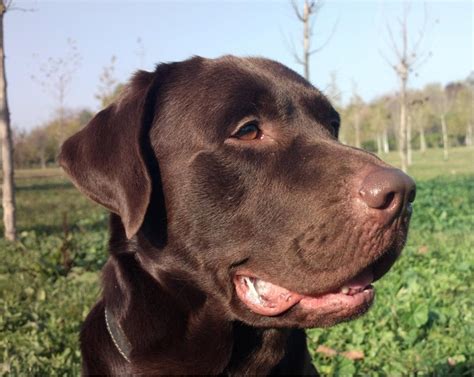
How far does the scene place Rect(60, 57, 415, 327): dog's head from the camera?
2.13 m

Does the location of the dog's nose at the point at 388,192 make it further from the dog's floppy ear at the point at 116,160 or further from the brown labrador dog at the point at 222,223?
the dog's floppy ear at the point at 116,160

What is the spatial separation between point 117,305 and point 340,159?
1.25 m

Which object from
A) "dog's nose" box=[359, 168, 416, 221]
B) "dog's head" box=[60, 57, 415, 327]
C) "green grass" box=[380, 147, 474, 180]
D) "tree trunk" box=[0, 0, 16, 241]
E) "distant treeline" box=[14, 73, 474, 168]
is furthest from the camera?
"distant treeline" box=[14, 73, 474, 168]

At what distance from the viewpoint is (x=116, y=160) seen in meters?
2.35

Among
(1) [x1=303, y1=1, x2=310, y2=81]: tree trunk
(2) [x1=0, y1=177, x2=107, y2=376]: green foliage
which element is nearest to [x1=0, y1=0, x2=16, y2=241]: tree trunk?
(2) [x1=0, y1=177, x2=107, y2=376]: green foliage

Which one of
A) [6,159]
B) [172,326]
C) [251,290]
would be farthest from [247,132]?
[6,159]

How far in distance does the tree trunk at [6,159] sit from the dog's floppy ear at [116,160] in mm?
7350

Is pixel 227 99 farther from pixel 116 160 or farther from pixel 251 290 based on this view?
pixel 251 290

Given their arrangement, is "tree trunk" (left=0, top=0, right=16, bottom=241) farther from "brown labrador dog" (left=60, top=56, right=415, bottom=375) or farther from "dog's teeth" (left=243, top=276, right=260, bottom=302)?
"dog's teeth" (left=243, top=276, right=260, bottom=302)

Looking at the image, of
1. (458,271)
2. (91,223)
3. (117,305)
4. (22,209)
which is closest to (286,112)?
(117,305)

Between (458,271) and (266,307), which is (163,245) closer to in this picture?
(266,307)

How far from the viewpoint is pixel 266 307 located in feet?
7.63

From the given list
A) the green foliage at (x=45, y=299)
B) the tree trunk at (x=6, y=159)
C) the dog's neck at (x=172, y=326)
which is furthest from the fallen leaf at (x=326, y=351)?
the tree trunk at (x=6, y=159)

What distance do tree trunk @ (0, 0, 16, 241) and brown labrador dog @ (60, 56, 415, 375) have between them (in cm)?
713
